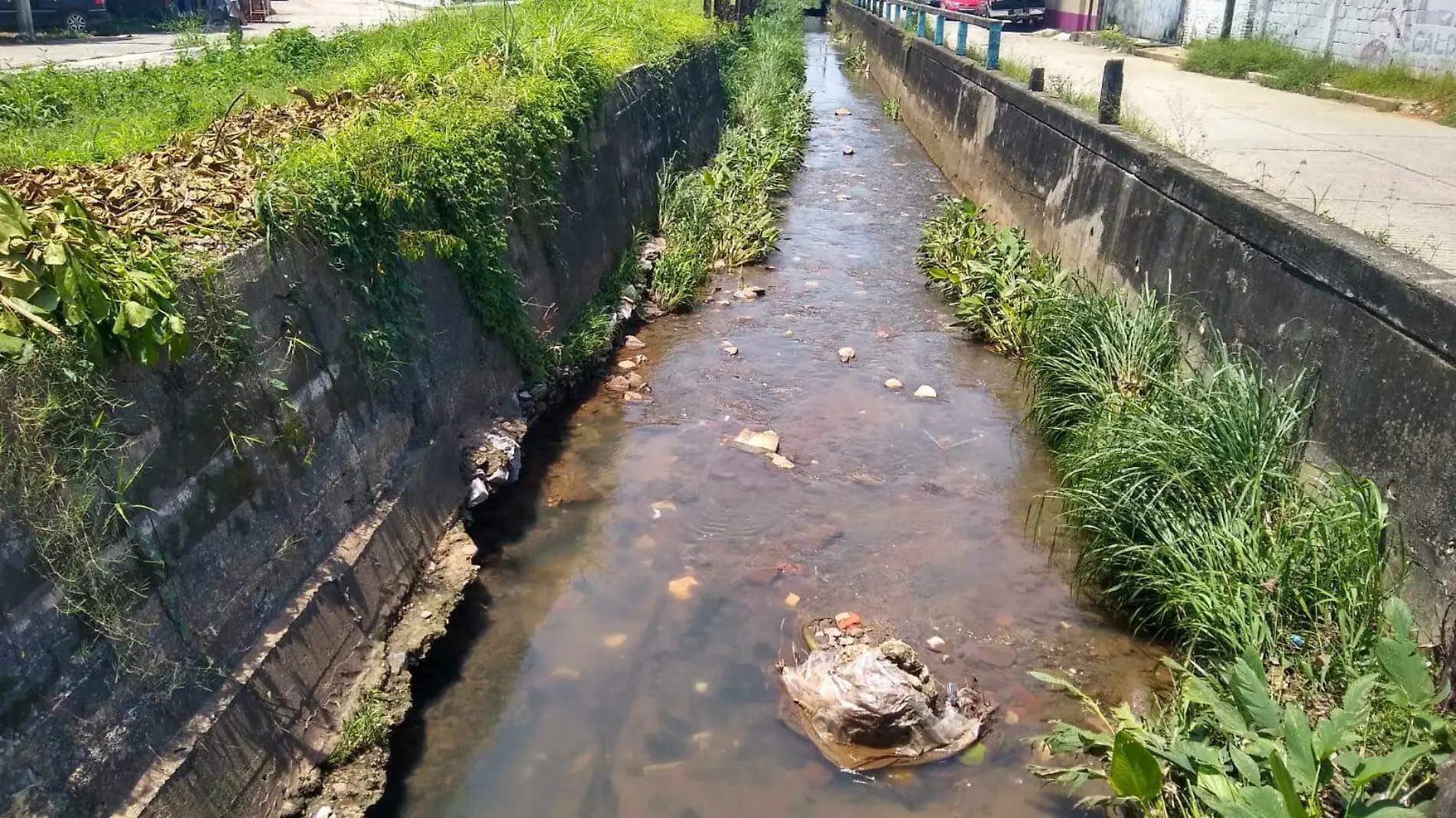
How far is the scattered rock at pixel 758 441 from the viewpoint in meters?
5.80

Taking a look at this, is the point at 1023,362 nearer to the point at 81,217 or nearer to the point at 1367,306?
the point at 1367,306

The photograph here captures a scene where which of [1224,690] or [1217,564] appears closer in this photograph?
[1224,690]

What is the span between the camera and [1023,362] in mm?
6941

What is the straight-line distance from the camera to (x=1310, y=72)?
11344 mm

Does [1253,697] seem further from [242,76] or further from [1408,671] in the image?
[242,76]

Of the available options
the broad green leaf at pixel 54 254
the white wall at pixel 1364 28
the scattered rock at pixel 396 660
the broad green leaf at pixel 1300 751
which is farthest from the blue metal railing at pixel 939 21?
the broad green leaf at pixel 54 254

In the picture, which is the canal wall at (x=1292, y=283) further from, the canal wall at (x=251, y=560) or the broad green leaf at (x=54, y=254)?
the broad green leaf at (x=54, y=254)

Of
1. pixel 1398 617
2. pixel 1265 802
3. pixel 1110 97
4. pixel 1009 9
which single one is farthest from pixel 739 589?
pixel 1009 9

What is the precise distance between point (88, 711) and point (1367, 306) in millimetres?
4400

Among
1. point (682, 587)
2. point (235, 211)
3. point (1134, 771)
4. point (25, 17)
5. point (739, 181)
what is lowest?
point (682, 587)

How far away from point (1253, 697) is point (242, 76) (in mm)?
7304

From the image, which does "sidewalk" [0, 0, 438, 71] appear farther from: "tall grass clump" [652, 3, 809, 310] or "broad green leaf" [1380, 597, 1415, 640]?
"broad green leaf" [1380, 597, 1415, 640]

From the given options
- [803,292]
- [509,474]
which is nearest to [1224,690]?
[509,474]

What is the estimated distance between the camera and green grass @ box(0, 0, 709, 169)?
186 inches
